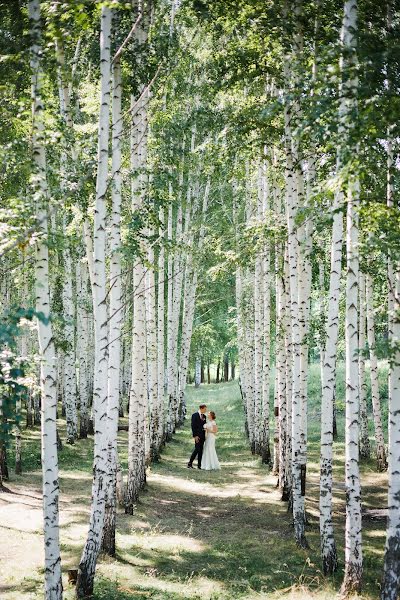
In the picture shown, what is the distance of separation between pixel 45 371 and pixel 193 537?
513cm

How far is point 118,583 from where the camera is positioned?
7660 mm

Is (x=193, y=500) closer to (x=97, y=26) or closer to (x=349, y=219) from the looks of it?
(x=349, y=219)

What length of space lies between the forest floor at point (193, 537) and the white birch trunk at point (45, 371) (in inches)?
40.2

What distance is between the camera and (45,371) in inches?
267

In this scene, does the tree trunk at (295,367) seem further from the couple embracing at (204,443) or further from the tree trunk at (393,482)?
the couple embracing at (204,443)

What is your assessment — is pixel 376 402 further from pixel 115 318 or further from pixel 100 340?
pixel 100 340

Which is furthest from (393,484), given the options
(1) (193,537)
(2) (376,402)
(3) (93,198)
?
(2) (376,402)

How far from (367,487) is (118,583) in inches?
315

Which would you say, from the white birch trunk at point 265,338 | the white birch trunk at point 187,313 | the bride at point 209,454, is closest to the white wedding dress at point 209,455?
the bride at point 209,454

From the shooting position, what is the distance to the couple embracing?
1608 cm

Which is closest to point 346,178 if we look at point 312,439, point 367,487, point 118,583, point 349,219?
point 349,219

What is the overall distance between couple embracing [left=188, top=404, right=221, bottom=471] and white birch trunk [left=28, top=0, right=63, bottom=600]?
9.68 metres

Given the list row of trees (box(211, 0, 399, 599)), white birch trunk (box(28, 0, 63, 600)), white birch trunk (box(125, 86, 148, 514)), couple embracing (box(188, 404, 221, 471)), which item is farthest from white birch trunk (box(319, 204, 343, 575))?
couple embracing (box(188, 404, 221, 471))

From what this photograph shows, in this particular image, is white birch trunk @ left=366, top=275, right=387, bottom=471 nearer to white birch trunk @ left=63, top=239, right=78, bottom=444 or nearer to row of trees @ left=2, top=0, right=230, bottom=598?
row of trees @ left=2, top=0, right=230, bottom=598
